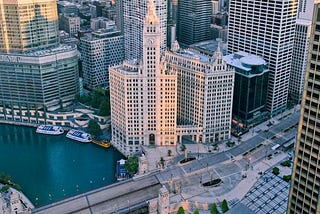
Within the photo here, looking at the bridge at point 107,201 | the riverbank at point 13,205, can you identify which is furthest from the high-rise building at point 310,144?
the riverbank at point 13,205

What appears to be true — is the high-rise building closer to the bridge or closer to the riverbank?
the bridge

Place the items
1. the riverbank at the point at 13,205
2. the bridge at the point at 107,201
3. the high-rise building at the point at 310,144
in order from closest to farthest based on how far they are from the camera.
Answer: the high-rise building at the point at 310,144
the riverbank at the point at 13,205
the bridge at the point at 107,201

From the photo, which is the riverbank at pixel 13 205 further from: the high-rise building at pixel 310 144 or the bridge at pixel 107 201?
the high-rise building at pixel 310 144

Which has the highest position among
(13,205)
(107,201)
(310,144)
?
(310,144)

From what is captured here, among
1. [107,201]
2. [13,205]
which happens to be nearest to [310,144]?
[107,201]

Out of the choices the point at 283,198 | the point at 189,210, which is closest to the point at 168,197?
the point at 189,210

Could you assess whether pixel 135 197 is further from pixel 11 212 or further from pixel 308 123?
pixel 308 123

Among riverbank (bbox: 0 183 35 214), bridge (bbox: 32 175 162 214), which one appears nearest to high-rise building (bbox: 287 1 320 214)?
bridge (bbox: 32 175 162 214)

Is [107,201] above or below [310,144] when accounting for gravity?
below

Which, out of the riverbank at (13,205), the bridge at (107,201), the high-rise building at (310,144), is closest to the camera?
the high-rise building at (310,144)

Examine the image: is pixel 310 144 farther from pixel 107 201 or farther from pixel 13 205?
pixel 13 205
